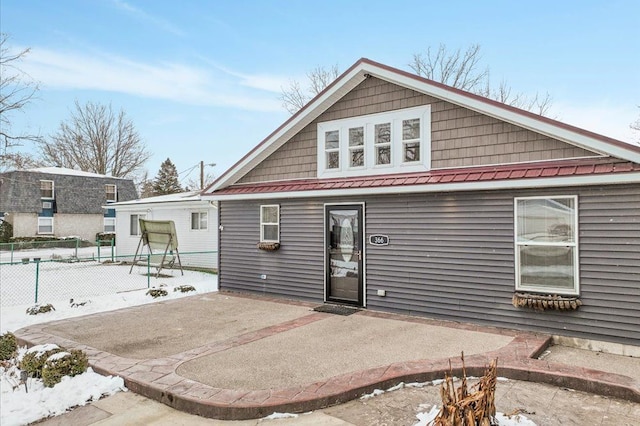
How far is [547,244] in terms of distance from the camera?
5.62 m

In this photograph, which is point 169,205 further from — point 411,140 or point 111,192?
point 111,192

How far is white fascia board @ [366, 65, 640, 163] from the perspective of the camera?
17.0ft

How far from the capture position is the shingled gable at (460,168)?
5156 mm

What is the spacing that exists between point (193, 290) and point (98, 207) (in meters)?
22.9

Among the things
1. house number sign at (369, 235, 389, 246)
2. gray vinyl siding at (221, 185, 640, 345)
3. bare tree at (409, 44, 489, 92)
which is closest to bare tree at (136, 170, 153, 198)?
bare tree at (409, 44, 489, 92)

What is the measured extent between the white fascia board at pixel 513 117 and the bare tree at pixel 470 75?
14.7 metres

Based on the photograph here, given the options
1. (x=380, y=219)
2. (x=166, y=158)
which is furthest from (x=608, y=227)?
(x=166, y=158)

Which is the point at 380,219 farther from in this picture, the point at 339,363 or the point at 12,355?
the point at 12,355

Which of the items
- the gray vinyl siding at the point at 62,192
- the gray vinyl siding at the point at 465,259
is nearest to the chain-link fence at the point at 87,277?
the gray vinyl siding at the point at 465,259

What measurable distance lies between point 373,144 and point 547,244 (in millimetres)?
3475

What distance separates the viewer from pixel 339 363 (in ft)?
15.2

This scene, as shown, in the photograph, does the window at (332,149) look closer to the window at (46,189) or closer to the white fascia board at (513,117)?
the white fascia board at (513,117)

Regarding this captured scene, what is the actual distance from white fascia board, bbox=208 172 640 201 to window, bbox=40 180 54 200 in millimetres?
25036

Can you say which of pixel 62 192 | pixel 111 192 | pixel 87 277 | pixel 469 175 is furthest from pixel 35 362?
pixel 111 192
